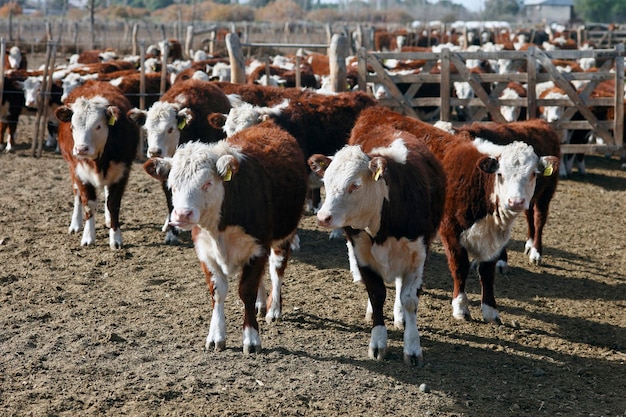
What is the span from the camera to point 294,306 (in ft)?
22.8

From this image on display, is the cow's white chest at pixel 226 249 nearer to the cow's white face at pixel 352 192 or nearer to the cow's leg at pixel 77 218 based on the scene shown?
the cow's white face at pixel 352 192

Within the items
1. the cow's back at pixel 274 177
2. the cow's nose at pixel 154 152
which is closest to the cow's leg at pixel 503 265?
the cow's back at pixel 274 177

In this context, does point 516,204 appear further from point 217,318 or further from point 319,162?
point 217,318

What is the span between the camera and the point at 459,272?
665 centimetres

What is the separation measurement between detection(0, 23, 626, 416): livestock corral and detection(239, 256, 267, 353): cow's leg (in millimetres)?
15

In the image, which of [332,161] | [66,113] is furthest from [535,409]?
[66,113]

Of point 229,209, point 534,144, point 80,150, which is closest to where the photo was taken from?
point 229,209

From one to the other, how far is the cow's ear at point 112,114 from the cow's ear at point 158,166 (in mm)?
3175

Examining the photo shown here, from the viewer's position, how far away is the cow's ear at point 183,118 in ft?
29.3

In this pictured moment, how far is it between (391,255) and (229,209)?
1179 millimetres

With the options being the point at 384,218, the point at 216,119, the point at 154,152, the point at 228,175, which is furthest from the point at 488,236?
the point at 154,152

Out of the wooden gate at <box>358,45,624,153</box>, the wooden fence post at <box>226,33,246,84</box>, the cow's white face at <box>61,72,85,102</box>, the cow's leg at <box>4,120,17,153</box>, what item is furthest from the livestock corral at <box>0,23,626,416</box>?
the cow's white face at <box>61,72,85,102</box>

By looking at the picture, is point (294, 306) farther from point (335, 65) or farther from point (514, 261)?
point (335, 65)

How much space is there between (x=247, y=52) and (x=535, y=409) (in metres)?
28.7
